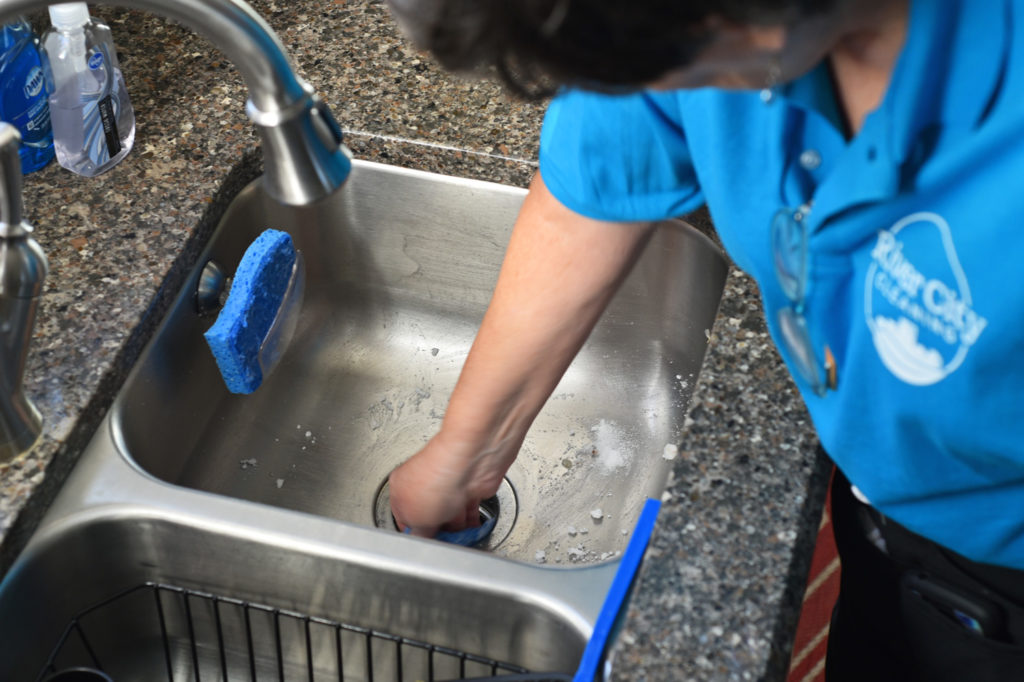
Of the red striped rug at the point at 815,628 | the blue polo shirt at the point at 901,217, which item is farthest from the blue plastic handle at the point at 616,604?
the red striped rug at the point at 815,628

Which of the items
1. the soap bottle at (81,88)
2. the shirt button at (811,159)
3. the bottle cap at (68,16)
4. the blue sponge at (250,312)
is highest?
the shirt button at (811,159)

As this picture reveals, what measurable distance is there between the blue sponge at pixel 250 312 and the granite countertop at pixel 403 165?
6 cm

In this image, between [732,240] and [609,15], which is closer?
[609,15]

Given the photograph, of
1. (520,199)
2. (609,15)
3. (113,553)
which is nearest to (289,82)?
(609,15)

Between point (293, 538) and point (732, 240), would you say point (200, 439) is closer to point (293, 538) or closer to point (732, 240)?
point (293, 538)

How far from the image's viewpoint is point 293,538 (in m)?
0.86

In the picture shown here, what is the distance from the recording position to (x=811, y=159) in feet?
2.10

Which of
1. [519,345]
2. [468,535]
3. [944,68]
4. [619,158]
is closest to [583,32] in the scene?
[944,68]

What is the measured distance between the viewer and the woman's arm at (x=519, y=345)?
2.90ft

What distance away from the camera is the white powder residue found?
3.87ft

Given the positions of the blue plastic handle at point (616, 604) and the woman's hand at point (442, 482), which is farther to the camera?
A: the woman's hand at point (442, 482)

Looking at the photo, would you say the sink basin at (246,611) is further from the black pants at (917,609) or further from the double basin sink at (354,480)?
the black pants at (917,609)

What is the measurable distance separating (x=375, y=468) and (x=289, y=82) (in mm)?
639

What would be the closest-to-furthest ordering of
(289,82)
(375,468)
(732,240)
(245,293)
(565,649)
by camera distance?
(289,82)
(732,240)
(565,649)
(245,293)
(375,468)
